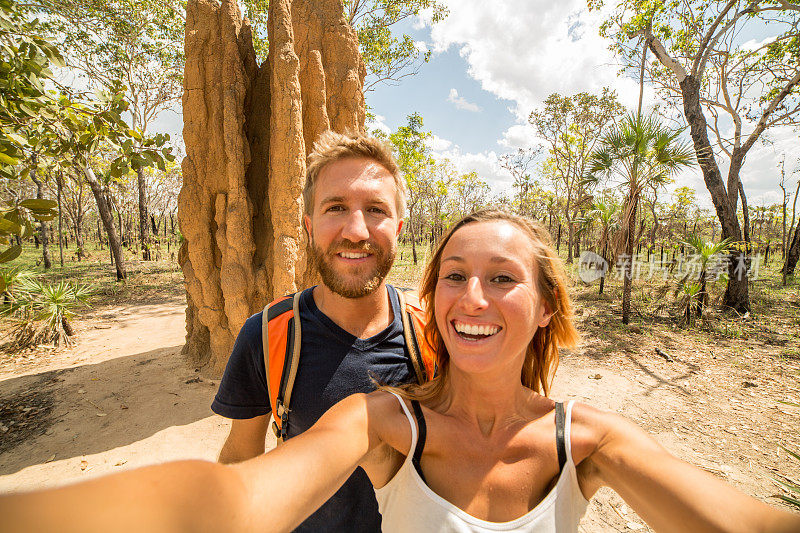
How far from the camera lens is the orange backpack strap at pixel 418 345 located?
61.5 inches

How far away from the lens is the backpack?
1415 mm

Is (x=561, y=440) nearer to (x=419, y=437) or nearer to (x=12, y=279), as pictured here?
(x=419, y=437)

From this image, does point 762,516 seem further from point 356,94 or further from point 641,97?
point 641,97

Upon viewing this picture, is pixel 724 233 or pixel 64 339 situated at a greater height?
pixel 724 233

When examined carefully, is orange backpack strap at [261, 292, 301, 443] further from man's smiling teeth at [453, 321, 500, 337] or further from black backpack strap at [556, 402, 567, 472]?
black backpack strap at [556, 402, 567, 472]

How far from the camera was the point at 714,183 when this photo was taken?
873cm

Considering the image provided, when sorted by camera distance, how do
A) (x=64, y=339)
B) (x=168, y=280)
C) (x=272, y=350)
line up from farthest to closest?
(x=168, y=280) < (x=64, y=339) < (x=272, y=350)

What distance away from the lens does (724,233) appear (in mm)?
8859

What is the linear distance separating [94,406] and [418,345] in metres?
5.28

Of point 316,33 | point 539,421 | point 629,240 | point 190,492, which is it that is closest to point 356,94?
point 316,33

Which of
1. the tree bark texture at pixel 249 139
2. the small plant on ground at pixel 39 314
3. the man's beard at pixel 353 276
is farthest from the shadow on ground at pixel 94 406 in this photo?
the man's beard at pixel 353 276

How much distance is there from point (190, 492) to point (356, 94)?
5.33 metres

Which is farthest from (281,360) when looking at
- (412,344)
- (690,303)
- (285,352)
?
(690,303)

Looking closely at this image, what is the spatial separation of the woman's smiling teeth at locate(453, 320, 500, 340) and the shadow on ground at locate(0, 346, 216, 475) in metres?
4.37
